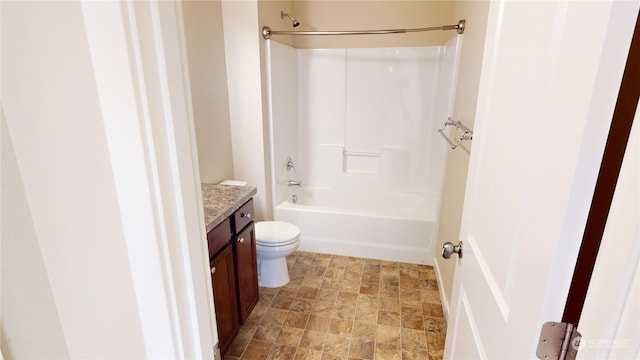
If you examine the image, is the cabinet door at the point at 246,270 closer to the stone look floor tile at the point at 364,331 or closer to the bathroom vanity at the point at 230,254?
the bathroom vanity at the point at 230,254

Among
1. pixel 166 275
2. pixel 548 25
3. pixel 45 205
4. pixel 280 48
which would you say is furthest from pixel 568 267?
pixel 280 48

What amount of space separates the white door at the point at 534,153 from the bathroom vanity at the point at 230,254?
1.11 meters

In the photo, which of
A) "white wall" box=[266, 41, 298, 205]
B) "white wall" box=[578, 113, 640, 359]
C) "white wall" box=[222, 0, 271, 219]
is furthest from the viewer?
"white wall" box=[266, 41, 298, 205]

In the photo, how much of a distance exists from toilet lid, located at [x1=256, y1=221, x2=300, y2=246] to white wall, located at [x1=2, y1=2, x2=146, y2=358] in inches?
64.8

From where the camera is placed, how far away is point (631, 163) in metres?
0.43

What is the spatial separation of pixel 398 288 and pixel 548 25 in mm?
2194

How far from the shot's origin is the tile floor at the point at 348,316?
1885 mm

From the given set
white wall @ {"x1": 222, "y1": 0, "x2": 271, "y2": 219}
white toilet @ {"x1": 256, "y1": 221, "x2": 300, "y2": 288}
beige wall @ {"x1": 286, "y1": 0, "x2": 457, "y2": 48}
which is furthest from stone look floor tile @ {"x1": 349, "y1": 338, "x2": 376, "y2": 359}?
beige wall @ {"x1": 286, "y1": 0, "x2": 457, "y2": 48}

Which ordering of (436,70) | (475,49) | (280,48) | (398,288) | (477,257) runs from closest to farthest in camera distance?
(477,257) → (475,49) → (398,288) → (280,48) → (436,70)

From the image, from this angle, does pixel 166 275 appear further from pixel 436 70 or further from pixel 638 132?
pixel 436 70

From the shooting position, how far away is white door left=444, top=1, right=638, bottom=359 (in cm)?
47

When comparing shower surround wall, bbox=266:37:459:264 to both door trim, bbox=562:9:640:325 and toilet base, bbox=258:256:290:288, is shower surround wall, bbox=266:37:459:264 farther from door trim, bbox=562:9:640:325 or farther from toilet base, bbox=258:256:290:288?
door trim, bbox=562:9:640:325

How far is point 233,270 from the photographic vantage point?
1767 millimetres

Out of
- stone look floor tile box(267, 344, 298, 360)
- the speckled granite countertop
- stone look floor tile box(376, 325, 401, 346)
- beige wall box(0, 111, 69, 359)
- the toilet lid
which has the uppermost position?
beige wall box(0, 111, 69, 359)
